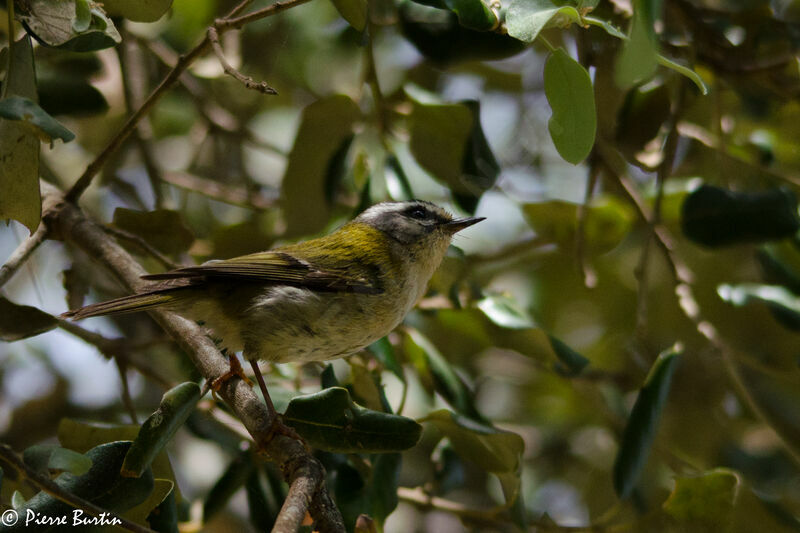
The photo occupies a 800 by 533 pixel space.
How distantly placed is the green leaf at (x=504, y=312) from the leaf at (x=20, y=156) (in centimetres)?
132

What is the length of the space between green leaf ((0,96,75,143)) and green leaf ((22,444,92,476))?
2.08 ft

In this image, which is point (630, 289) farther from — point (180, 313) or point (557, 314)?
point (180, 313)

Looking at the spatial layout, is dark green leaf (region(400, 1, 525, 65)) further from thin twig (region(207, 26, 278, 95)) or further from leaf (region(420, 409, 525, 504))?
leaf (region(420, 409, 525, 504))


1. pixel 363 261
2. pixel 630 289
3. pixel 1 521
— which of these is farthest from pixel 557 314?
pixel 1 521

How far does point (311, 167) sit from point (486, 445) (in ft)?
4.01

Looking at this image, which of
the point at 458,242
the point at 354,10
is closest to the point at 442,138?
the point at 354,10

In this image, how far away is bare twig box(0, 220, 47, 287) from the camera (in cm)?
210

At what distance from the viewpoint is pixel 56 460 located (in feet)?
5.31

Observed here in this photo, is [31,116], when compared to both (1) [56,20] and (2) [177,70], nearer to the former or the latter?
(1) [56,20]

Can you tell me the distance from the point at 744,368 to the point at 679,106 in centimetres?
190

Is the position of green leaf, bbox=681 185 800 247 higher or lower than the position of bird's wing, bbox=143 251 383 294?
lower

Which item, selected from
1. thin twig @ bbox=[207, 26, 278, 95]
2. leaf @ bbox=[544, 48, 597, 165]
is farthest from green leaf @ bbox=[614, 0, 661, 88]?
thin twig @ bbox=[207, 26, 278, 95]

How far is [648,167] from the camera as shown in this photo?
292cm

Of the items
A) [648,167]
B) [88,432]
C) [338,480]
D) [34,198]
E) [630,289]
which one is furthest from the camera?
[630,289]
